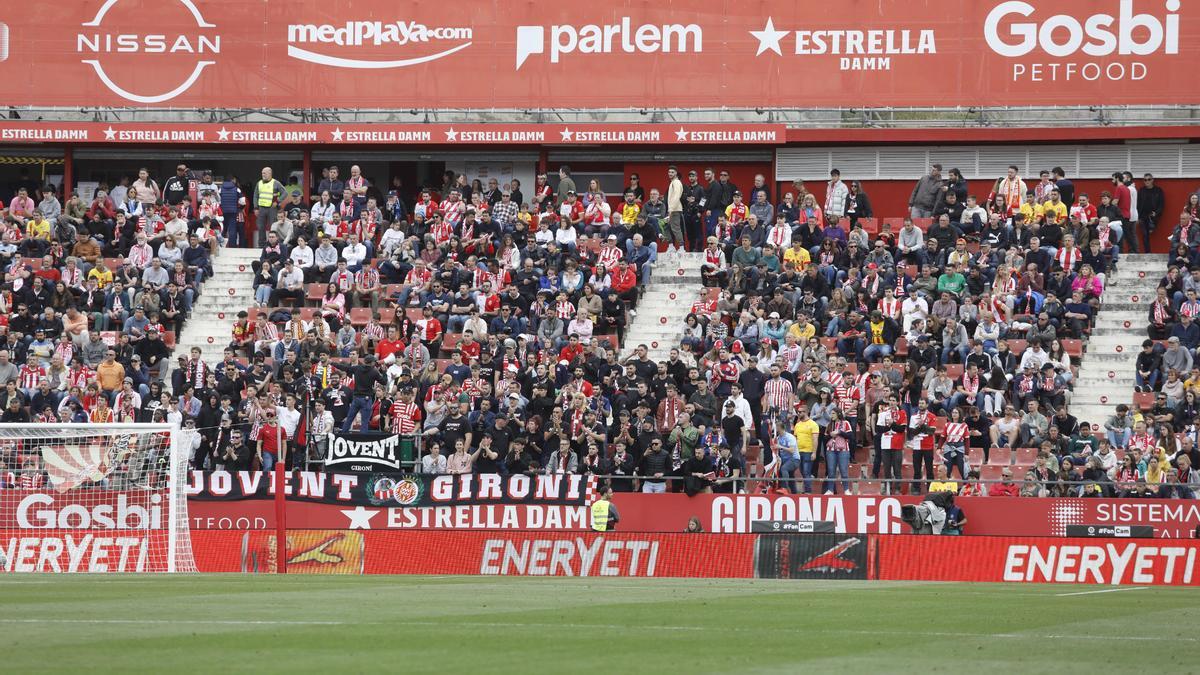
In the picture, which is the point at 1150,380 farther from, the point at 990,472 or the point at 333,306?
the point at 333,306

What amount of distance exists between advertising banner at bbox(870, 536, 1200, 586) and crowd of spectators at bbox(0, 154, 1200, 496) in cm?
270

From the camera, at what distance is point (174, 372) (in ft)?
103

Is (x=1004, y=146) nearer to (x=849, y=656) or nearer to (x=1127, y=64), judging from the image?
(x=1127, y=64)

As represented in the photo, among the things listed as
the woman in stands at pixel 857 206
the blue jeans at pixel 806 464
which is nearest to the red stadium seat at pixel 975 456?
the blue jeans at pixel 806 464

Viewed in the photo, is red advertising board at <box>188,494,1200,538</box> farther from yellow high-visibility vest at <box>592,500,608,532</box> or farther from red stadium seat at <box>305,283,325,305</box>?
red stadium seat at <box>305,283,325,305</box>

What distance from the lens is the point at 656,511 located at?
27.3 metres

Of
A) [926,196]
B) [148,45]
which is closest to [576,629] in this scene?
[926,196]

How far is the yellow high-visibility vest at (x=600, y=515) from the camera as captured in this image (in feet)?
82.6

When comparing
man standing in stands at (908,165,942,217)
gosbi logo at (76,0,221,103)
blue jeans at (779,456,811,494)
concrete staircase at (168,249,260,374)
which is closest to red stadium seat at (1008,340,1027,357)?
blue jeans at (779,456,811,494)

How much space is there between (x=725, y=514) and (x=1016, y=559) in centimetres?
548

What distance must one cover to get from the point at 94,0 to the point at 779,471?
70.7ft

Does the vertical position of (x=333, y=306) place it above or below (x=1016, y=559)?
above

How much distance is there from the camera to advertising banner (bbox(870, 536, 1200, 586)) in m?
22.8

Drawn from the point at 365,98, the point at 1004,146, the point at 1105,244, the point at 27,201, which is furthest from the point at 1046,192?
the point at 27,201
